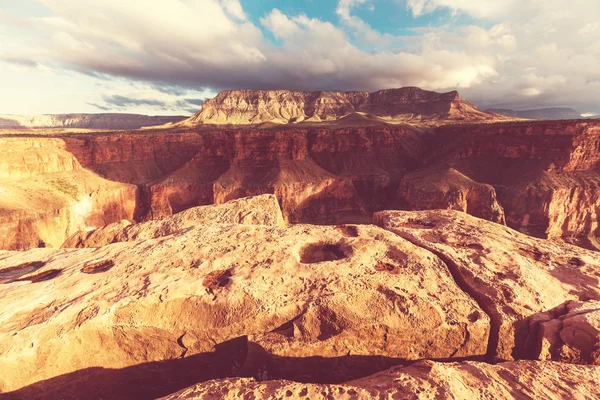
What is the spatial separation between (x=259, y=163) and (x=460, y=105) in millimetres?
123045

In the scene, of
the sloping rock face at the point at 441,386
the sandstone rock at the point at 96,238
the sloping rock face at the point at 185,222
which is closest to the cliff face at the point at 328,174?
the sandstone rock at the point at 96,238

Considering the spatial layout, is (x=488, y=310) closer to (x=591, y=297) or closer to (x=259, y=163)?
(x=591, y=297)

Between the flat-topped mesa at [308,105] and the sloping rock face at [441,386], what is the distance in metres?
145

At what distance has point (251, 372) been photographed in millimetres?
7254

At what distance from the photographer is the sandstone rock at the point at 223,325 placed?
23.6 ft

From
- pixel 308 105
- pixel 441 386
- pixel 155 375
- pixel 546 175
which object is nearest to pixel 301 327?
pixel 441 386

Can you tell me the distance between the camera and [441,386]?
17.4 ft

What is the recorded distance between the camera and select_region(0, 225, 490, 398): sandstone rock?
7202 mm

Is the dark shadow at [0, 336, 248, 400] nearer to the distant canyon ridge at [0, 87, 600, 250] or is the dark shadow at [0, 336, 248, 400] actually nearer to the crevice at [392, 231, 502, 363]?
the crevice at [392, 231, 502, 363]

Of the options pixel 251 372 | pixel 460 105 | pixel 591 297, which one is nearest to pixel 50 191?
pixel 251 372

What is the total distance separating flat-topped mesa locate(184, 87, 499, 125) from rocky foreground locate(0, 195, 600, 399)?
14136 cm

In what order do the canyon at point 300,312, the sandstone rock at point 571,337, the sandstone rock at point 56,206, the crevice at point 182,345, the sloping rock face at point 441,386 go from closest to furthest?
the sloping rock face at point 441,386 < the canyon at point 300,312 < the sandstone rock at point 571,337 < the crevice at point 182,345 < the sandstone rock at point 56,206

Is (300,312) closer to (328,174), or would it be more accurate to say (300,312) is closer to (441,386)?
(441,386)

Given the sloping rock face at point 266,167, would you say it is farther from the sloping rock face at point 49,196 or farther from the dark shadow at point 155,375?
the dark shadow at point 155,375
